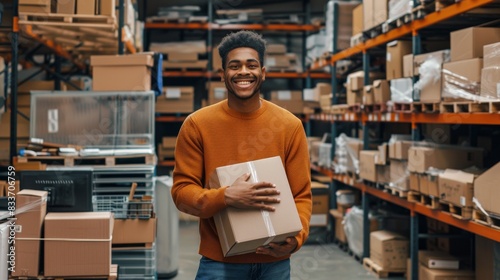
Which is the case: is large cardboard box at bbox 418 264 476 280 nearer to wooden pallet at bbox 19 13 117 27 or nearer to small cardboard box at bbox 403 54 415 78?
small cardboard box at bbox 403 54 415 78

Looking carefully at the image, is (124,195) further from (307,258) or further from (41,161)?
(307,258)

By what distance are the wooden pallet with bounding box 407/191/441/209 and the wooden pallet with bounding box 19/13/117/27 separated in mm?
3536

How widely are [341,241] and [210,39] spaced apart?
5.04 metres

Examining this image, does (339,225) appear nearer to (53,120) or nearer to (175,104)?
(175,104)

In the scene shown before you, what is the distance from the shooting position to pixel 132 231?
584cm

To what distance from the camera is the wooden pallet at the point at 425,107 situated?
5.94m

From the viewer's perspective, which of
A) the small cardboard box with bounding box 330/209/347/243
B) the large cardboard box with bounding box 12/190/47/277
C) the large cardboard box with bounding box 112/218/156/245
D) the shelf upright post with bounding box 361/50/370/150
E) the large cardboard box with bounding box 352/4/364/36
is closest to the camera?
the large cardboard box with bounding box 12/190/47/277

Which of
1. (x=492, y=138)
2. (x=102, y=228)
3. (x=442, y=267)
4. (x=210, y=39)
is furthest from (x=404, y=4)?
(x=210, y=39)

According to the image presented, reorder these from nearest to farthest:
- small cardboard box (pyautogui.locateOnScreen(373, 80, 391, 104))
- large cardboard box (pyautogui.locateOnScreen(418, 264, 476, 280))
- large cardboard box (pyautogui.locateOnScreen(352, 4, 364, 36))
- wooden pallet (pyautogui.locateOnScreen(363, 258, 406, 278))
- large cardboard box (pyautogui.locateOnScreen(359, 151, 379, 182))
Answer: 1. large cardboard box (pyautogui.locateOnScreen(418, 264, 476, 280))
2. wooden pallet (pyautogui.locateOnScreen(363, 258, 406, 278))
3. small cardboard box (pyautogui.locateOnScreen(373, 80, 391, 104))
4. large cardboard box (pyautogui.locateOnScreen(359, 151, 379, 182))
5. large cardboard box (pyautogui.locateOnScreen(352, 4, 364, 36))

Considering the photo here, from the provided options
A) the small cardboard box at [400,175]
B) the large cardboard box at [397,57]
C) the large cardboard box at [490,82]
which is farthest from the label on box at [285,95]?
the large cardboard box at [490,82]

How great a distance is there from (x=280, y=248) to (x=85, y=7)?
178 inches

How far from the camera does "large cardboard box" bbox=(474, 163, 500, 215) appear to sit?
482 centimetres

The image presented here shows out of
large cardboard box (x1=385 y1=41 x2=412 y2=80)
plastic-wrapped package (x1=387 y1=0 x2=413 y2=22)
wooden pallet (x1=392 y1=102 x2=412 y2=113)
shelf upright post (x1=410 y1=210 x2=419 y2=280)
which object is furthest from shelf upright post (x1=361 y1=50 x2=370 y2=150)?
shelf upright post (x1=410 y1=210 x2=419 y2=280)

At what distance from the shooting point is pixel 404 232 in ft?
26.2
